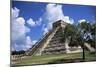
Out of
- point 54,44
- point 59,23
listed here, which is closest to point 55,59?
point 54,44

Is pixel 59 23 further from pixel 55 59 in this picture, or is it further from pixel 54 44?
pixel 55 59

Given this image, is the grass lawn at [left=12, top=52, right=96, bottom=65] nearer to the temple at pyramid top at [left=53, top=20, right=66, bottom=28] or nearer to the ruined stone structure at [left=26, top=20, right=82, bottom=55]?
the ruined stone structure at [left=26, top=20, right=82, bottom=55]

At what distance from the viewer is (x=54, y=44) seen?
2.44 meters

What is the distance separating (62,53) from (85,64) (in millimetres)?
379

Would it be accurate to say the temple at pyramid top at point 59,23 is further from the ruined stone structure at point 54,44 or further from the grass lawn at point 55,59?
the grass lawn at point 55,59

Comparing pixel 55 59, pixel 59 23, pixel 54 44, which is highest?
pixel 59 23

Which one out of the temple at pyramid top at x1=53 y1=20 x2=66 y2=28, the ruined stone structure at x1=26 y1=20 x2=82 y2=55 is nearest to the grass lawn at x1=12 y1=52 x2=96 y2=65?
the ruined stone structure at x1=26 y1=20 x2=82 y2=55

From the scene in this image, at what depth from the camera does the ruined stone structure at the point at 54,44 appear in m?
2.38

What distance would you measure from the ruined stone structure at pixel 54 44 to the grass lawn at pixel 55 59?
0.05 m

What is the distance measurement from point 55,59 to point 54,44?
0.20m

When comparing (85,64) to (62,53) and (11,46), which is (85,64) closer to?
(62,53)

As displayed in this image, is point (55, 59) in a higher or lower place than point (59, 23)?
lower

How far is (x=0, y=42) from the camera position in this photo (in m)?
2.20

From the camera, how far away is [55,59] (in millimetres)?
2436
